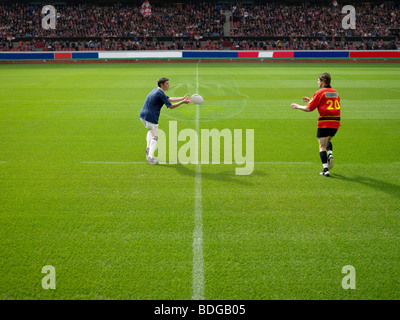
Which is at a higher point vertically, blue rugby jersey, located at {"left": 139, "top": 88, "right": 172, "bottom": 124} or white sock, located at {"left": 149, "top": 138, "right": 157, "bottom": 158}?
blue rugby jersey, located at {"left": 139, "top": 88, "right": 172, "bottom": 124}

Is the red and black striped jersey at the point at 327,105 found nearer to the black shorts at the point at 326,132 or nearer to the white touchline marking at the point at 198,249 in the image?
the black shorts at the point at 326,132

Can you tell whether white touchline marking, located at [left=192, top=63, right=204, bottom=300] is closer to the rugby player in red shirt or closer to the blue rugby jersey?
the blue rugby jersey

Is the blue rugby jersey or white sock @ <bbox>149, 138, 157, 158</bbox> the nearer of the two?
the blue rugby jersey

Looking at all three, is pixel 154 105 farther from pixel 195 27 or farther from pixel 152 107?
pixel 195 27

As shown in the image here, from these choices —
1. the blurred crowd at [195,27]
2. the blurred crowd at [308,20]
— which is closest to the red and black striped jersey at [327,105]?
the blurred crowd at [195,27]

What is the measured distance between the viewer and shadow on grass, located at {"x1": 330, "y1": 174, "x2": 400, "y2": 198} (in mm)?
6164

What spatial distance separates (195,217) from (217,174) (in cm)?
199

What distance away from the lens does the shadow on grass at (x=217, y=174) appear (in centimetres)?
671

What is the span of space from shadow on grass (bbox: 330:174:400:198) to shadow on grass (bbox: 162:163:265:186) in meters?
1.69

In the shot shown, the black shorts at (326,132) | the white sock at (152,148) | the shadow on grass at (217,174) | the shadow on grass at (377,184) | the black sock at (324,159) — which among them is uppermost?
the black shorts at (326,132)

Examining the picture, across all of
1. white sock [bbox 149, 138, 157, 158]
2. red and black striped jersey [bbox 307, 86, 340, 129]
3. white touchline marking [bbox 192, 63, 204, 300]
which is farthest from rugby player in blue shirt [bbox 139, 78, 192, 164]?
red and black striped jersey [bbox 307, 86, 340, 129]

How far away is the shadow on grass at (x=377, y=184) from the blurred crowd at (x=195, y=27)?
3989cm
